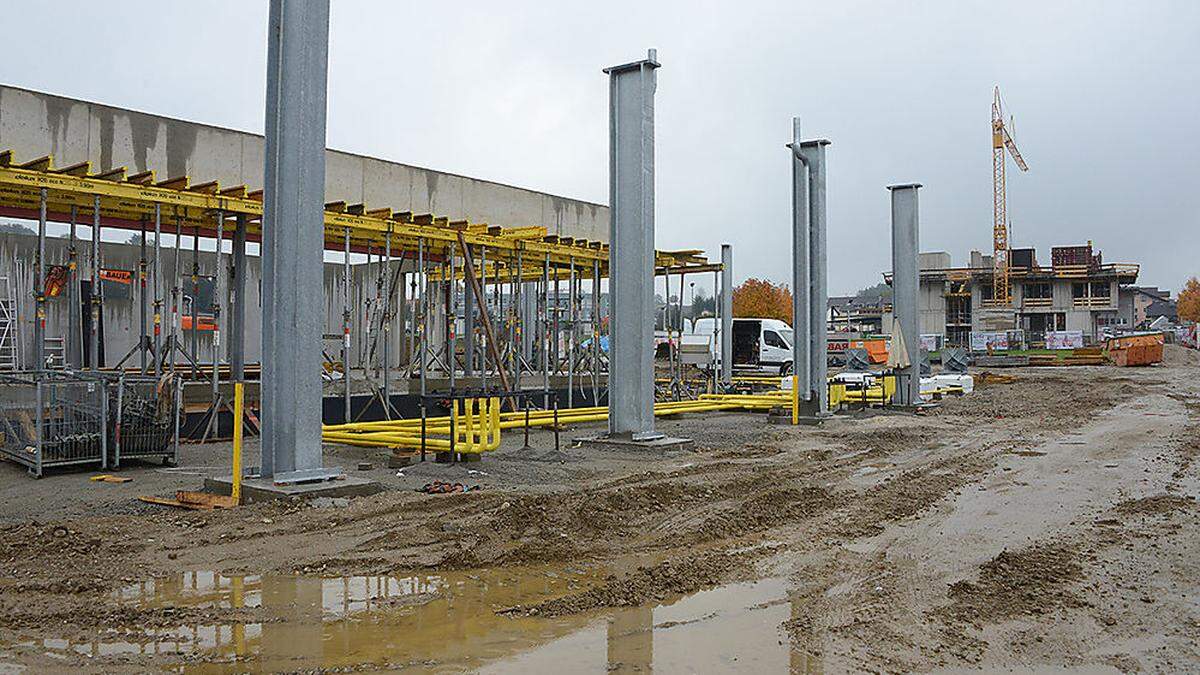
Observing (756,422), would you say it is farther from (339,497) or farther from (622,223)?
(339,497)

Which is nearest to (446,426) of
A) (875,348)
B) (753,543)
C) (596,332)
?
(596,332)

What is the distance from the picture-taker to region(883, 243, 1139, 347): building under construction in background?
7000 centimetres

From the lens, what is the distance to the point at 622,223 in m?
13.8

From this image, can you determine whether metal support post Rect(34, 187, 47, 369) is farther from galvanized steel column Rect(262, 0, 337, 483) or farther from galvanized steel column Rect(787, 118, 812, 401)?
galvanized steel column Rect(787, 118, 812, 401)

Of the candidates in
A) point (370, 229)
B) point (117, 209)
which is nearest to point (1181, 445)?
point (370, 229)

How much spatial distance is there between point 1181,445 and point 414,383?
1274 cm

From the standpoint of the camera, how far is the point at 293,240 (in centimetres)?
918

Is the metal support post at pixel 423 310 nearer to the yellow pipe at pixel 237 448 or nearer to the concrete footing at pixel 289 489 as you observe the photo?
the concrete footing at pixel 289 489

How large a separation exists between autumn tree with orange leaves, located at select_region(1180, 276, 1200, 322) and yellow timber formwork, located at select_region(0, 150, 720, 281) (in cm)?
10596

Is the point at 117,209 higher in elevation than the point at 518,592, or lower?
higher

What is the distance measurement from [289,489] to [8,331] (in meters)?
13.6

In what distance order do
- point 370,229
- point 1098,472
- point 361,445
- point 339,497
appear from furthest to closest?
point 370,229, point 361,445, point 1098,472, point 339,497

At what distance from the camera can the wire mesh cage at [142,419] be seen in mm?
11117

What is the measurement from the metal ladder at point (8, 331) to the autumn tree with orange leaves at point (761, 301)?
59.5m
